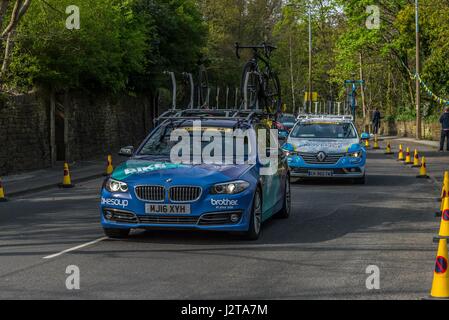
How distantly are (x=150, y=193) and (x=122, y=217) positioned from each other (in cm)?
52

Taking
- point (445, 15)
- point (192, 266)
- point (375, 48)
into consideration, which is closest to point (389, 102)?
point (375, 48)

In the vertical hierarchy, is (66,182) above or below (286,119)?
below

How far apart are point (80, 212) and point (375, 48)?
50963 mm

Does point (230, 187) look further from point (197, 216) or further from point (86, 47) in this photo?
point (86, 47)

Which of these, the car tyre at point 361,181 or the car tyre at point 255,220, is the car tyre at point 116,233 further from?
the car tyre at point 361,181

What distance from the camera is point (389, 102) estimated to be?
6981 cm

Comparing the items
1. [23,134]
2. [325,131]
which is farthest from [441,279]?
[23,134]

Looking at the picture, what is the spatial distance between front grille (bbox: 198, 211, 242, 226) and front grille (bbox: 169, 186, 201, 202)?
27 centimetres

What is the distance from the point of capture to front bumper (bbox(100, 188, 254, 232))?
1118 centimetres

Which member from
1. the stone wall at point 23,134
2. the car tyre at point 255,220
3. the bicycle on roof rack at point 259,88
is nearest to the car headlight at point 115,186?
the car tyre at point 255,220

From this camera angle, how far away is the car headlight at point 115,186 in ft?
37.3

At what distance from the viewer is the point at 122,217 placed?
37.4 feet

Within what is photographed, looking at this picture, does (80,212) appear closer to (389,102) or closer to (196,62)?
(196,62)

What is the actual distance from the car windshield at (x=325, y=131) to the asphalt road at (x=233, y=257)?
19.7 feet
